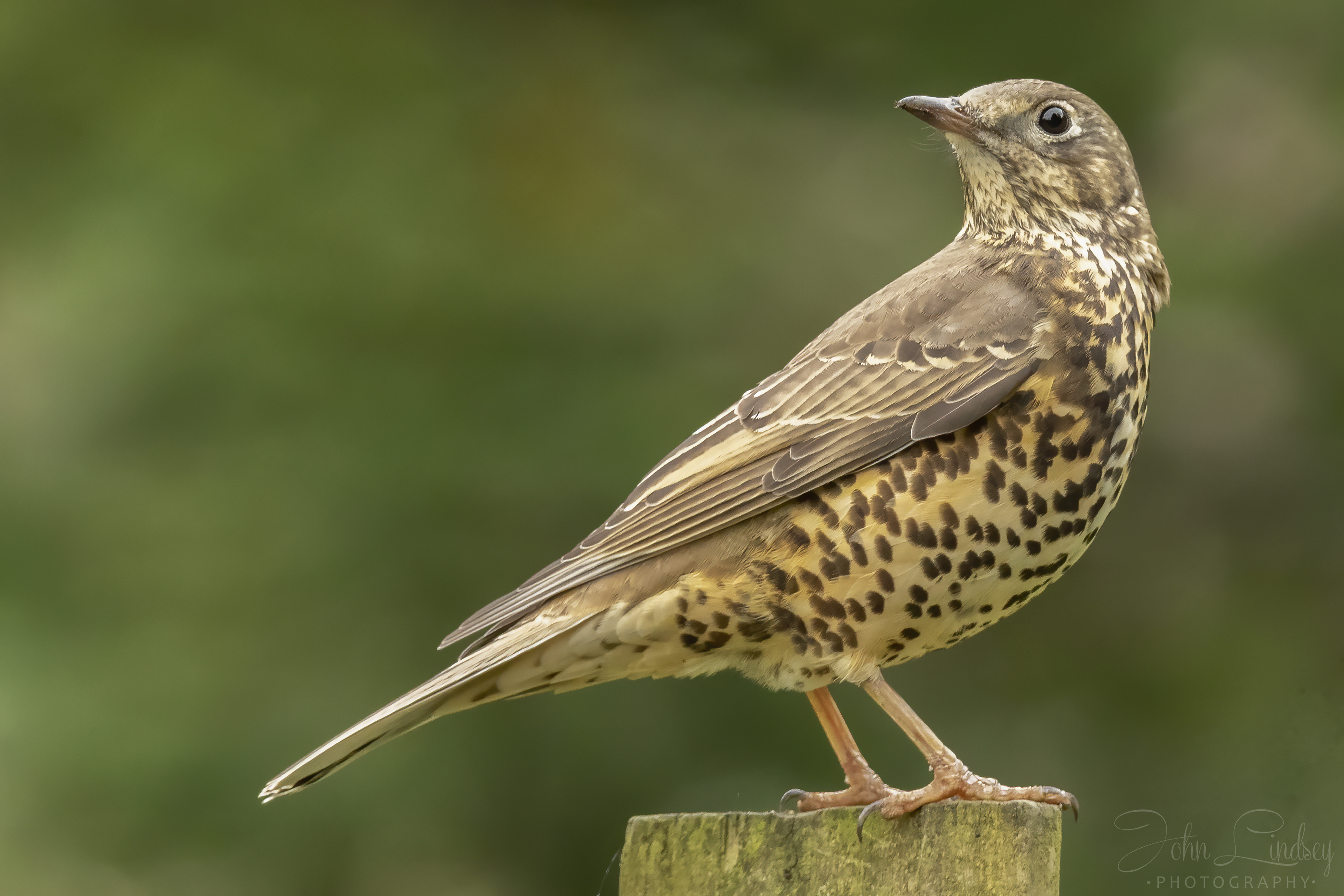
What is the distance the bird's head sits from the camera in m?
3.43

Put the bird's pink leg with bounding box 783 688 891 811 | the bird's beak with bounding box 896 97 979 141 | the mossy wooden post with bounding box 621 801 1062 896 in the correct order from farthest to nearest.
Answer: the bird's beak with bounding box 896 97 979 141 < the bird's pink leg with bounding box 783 688 891 811 < the mossy wooden post with bounding box 621 801 1062 896

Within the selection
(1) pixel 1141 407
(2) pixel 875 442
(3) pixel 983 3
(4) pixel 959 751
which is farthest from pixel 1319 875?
(3) pixel 983 3

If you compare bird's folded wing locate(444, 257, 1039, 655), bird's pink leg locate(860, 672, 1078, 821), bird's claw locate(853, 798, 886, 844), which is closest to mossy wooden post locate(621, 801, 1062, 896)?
bird's claw locate(853, 798, 886, 844)

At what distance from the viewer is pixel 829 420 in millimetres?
3113

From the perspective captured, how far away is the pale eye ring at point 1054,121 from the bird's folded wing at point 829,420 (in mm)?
472

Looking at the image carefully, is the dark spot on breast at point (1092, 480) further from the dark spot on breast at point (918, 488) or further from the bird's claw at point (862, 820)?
the bird's claw at point (862, 820)

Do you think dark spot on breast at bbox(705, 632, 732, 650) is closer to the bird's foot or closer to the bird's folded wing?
the bird's folded wing

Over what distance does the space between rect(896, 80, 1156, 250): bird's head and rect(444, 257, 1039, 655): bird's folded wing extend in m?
0.26

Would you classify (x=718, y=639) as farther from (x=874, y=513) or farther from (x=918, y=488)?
(x=918, y=488)

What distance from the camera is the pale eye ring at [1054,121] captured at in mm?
3502

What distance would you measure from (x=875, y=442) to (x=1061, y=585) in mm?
2142

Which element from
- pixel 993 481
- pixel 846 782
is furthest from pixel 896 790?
pixel 993 481

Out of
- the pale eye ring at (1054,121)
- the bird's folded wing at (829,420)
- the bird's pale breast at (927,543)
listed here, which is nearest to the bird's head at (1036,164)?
the pale eye ring at (1054,121)

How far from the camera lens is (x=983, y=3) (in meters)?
5.19
